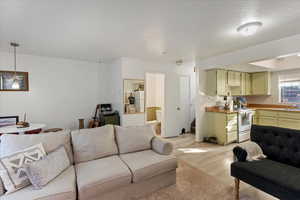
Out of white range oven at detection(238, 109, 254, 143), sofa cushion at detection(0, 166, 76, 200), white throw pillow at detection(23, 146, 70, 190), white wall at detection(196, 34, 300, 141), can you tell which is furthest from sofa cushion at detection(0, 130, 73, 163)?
white range oven at detection(238, 109, 254, 143)

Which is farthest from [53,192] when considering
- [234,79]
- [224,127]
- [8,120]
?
[234,79]

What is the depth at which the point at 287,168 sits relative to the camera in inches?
67.6

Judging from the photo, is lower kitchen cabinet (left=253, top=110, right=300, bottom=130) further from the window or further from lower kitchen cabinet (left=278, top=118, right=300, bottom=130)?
the window

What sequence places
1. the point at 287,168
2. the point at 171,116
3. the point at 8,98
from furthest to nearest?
1. the point at 171,116
2. the point at 8,98
3. the point at 287,168

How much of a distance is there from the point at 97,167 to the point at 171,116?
128 inches

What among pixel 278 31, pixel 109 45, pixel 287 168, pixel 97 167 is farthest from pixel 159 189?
pixel 278 31

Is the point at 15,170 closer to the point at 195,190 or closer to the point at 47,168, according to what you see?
the point at 47,168

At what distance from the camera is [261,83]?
16.2 ft

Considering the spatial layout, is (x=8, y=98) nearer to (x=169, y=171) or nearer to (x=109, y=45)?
(x=109, y=45)

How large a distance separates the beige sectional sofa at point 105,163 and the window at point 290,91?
478cm

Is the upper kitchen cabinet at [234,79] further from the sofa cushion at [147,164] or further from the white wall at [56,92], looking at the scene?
the white wall at [56,92]

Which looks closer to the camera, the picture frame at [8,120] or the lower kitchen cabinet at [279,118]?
the picture frame at [8,120]

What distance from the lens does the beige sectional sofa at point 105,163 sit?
151 cm

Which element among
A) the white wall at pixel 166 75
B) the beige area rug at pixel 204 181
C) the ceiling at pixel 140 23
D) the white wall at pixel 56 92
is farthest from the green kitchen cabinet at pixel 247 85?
the white wall at pixel 56 92
